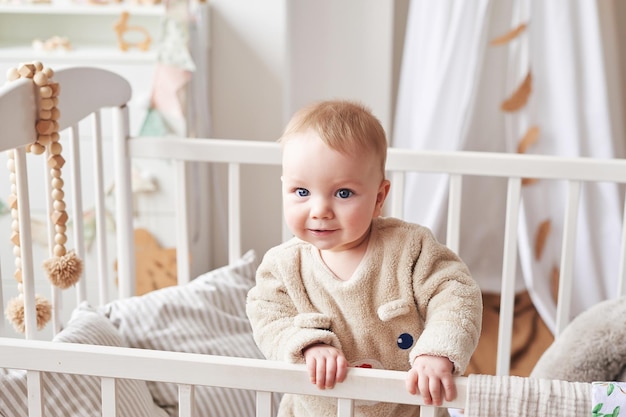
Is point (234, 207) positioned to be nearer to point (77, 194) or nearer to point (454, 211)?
point (77, 194)

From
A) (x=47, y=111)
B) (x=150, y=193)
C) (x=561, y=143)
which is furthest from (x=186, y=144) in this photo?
(x=561, y=143)

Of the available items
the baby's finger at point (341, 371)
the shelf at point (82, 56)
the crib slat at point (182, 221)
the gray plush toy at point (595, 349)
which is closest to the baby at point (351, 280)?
the baby's finger at point (341, 371)

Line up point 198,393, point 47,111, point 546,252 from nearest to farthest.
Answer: point 47,111 → point 198,393 → point 546,252

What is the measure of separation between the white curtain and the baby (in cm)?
120

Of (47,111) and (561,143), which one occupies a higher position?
(47,111)

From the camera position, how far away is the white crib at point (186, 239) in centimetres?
93

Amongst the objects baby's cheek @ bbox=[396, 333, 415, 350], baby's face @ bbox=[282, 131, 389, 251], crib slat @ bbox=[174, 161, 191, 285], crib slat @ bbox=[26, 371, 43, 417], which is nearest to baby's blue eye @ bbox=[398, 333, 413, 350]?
baby's cheek @ bbox=[396, 333, 415, 350]

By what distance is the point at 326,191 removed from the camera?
1.02 m

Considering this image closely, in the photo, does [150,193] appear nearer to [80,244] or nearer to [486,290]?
[80,244]

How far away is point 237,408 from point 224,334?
14 centimetres

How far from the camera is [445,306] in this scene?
103cm

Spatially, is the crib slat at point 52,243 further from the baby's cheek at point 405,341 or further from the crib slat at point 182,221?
the baby's cheek at point 405,341

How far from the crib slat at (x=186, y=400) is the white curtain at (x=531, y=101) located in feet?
4.66

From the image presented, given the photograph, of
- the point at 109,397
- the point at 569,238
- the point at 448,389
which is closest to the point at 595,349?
the point at 569,238
